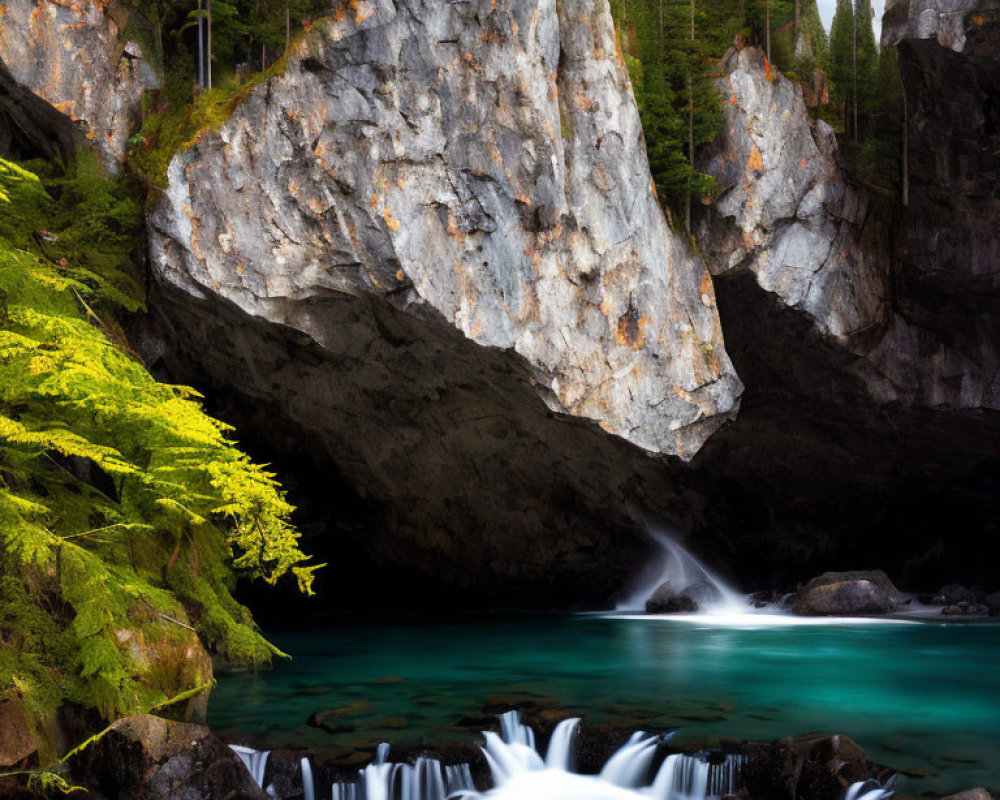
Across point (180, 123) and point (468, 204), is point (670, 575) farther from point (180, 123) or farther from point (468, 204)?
point (180, 123)

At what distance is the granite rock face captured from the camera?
56.4ft

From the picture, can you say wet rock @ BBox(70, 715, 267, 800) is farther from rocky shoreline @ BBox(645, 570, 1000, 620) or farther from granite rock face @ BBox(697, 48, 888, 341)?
rocky shoreline @ BBox(645, 570, 1000, 620)

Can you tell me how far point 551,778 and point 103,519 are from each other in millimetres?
5310

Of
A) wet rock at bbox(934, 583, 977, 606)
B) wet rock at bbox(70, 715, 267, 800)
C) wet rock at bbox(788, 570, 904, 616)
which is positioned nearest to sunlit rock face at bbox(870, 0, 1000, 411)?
wet rock at bbox(788, 570, 904, 616)

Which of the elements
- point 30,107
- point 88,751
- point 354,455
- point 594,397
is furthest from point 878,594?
point 30,107

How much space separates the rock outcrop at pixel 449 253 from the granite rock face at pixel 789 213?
128cm

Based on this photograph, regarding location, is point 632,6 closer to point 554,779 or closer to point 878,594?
point 878,594

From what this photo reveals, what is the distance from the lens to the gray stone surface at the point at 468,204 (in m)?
13.1

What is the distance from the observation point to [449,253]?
45.7ft

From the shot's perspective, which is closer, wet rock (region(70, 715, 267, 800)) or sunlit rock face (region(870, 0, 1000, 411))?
wet rock (region(70, 715, 267, 800))

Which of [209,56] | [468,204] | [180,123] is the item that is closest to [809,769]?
[468,204]

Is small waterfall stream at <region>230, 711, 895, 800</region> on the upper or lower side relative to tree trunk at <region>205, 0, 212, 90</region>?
lower

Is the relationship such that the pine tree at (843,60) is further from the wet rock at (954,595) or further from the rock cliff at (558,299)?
the wet rock at (954,595)

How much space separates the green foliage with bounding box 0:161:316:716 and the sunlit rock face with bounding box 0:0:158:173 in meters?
2.10
